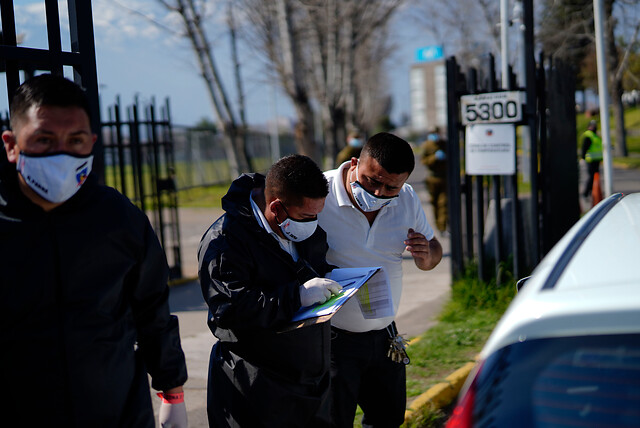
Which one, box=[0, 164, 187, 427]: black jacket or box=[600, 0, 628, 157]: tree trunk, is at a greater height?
box=[600, 0, 628, 157]: tree trunk

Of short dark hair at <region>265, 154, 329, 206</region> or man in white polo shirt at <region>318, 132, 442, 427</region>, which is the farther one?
man in white polo shirt at <region>318, 132, 442, 427</region>

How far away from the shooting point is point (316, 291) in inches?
107

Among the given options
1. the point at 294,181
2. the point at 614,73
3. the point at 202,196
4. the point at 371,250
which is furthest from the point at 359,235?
the point at 614,73

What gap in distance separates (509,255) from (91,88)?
15.8 ft

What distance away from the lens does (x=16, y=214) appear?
7.06ft

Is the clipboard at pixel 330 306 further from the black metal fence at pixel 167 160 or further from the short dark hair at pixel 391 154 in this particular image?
the black metal fence at pixel 167 160

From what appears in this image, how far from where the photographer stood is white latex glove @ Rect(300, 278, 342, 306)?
8.95 ft

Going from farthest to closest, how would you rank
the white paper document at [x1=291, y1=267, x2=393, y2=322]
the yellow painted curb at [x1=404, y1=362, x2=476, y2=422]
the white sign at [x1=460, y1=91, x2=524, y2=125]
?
the white sign at [x1=460, y1=91, x2=524, y2=125] → the yellow painted curb at [x1=404, y1=362, x2=476, y2=422] → the white paper document at [x1=291, y1=267, x2=393, y2=322]

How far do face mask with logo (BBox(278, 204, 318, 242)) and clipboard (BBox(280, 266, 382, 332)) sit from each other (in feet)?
0.89

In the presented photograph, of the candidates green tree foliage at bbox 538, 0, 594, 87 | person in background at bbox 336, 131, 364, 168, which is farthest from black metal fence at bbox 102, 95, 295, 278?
green tree foliage at bbox 538, 0, 594, 87

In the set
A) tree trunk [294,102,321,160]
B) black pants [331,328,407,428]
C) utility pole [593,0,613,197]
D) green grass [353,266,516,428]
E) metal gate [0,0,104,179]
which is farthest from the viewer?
tree trunk [294,102,321,160]

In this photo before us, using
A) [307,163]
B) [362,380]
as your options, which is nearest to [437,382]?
[362,380]

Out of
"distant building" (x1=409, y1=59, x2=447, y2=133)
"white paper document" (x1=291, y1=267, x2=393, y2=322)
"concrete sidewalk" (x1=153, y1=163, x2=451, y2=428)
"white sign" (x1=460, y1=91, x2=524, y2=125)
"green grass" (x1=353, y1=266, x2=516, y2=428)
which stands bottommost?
"concrete sidewalk" (x1=153, y1=163, x2=451, y2=428)

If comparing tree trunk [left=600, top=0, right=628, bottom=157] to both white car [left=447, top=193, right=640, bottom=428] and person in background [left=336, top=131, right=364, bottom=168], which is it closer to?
person in background [left=336, top=131, right=364, bottom=168]
